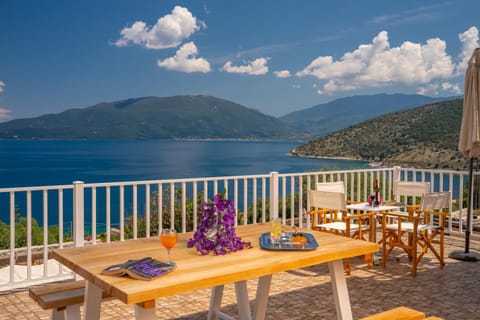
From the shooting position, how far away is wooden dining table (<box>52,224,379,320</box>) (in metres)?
2.20

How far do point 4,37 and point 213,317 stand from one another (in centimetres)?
9444

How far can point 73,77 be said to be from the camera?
92.2 metres

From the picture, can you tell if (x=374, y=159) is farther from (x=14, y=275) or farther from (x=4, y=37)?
(x=4, y=37)

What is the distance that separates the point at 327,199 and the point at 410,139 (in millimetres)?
30256

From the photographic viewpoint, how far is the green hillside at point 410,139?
2950 centimetres

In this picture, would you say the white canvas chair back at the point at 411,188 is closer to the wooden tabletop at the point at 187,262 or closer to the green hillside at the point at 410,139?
the wooden tabletop at the point at 187,262

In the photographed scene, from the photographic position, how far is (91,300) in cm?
274

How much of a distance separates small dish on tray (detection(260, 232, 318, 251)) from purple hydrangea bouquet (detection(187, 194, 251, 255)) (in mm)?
189

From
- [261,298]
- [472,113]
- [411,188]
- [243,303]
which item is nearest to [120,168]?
[411,188]

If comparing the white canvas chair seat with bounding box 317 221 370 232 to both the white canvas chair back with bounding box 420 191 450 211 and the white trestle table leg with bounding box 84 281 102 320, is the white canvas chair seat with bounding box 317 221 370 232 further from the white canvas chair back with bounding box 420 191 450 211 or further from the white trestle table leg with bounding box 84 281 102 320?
the white trestle table leg with bounding box 84 281 102 320

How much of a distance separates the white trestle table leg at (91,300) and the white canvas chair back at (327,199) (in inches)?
125

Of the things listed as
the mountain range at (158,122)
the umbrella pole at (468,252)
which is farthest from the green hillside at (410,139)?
the mountain range at (158,122)

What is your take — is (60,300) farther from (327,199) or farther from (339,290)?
(327,199)

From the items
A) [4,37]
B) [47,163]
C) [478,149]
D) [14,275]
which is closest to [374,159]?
[478,149]
